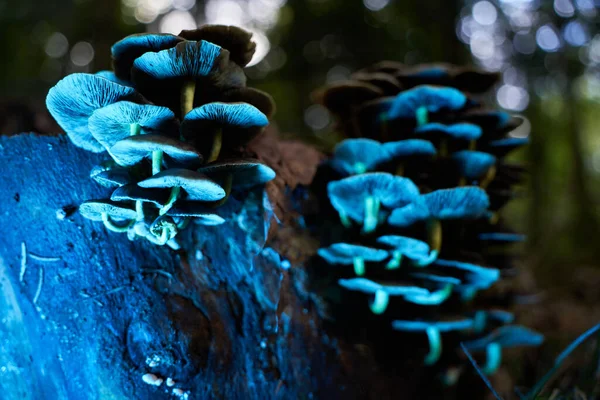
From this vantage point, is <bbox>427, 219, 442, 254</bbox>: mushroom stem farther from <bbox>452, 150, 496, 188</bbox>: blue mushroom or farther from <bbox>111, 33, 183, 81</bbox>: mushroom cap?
<bbox>111, 33, 183, 81</bbox>: mushroom cap

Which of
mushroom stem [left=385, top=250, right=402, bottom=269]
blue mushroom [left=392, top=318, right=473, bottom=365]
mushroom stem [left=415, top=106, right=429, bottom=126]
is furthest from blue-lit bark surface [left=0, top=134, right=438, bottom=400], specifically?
mushroom stem [left=415, top=106, right=429, bottom=126]

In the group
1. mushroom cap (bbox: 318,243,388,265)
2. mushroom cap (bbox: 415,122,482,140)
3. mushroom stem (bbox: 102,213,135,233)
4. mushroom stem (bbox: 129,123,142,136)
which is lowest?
mushroom cap (bbox: 318,243,388,265)

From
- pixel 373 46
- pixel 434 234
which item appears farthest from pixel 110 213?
pixel 373 46

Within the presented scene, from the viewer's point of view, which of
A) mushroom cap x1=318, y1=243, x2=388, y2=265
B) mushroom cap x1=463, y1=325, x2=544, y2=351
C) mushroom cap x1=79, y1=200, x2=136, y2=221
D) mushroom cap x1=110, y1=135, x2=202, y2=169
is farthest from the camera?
mushroom cap x1=463, y1=325, x2=544, y2=351

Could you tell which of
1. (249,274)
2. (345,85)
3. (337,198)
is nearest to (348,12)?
(345,85)

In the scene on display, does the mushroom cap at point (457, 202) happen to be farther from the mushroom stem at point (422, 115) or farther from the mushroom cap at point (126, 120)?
the mushroom cap at point (126, 120)

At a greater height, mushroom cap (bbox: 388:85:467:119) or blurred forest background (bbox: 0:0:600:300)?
blurred forest background (bbox: 0:0:600:300)
